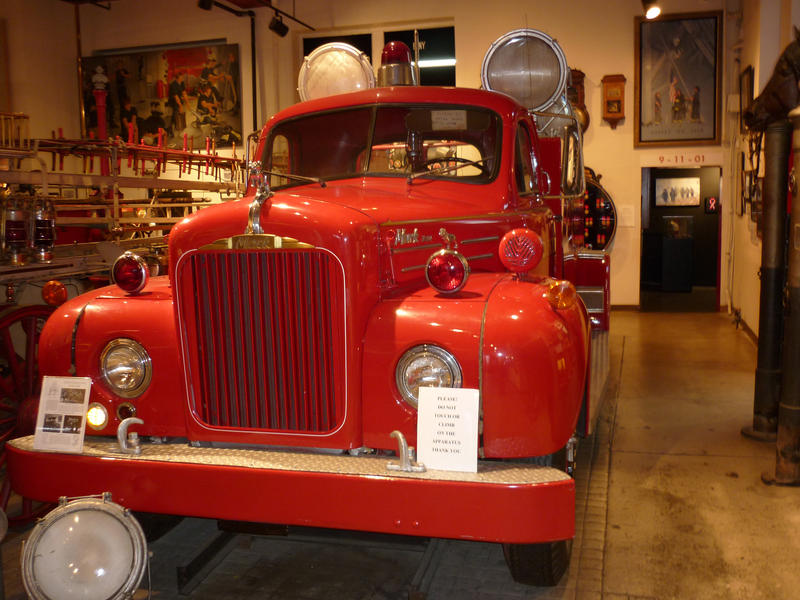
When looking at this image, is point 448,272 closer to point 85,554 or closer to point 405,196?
point 405,196

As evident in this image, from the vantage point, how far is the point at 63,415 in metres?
2.63

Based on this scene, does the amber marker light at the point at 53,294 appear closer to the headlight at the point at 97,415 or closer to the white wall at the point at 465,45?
the headlight at the point at 97,415

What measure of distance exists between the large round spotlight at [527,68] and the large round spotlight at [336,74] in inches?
31.8

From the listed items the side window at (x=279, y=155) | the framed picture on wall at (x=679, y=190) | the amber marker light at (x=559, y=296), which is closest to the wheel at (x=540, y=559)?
the amber marker light at (x=559, y=296)

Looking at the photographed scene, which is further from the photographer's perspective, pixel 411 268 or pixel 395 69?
pixel 395 69

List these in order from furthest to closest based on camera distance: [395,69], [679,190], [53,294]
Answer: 1. [679,190]
2. [395,69]
3. [53,294]

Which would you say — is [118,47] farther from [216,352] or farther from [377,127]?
[216,352]

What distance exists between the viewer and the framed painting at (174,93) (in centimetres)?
1175

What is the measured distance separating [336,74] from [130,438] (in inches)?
111

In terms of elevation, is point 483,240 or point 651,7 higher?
point 651,7

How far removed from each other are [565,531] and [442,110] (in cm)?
228

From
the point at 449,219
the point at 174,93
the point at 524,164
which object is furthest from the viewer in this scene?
the point at 174,93

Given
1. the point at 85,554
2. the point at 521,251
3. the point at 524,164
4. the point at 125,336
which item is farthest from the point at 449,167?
the point at 85,554

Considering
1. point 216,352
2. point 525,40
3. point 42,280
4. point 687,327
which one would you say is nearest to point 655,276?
point 687,327
